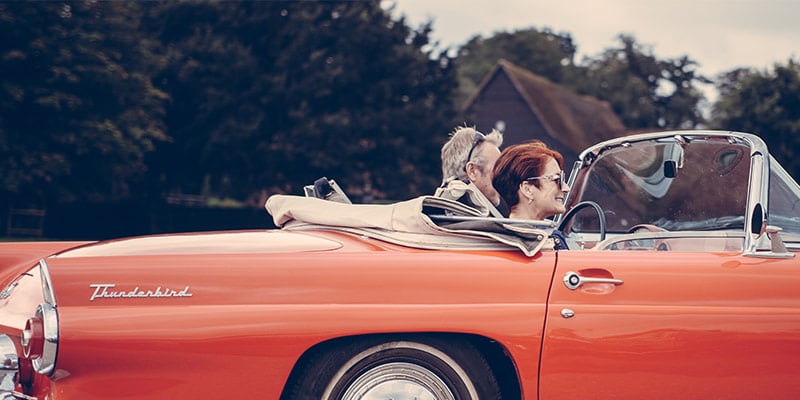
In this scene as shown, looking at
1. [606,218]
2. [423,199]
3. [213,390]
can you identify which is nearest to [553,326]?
[423,199]

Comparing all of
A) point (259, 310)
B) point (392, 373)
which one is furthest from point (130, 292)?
point (392, 373)

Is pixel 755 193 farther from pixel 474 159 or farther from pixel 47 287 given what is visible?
pixel 47 287

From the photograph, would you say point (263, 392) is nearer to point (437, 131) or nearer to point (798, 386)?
point (798, 386)

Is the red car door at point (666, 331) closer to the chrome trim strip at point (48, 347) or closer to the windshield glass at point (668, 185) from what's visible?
the windshield glass at point (668, 185)

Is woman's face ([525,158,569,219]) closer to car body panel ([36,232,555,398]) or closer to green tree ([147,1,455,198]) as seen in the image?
car body panel ([36,232,555,398])

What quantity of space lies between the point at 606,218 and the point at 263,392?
236 cm

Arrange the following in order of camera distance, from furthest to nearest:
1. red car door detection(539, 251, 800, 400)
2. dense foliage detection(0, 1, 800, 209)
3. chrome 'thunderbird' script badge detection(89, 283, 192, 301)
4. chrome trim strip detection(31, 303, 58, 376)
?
dense foliage detection(0, 1, 800, 209), red car door detection(539, 251, 800, 400), chrome 'thunderbird' script badge detection(89, 283, 192, 301), chrome trim strip detection(31, 303, 58, 376)

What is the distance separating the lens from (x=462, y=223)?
3.35 metres

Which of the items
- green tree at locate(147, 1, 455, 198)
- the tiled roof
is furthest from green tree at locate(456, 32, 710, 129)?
green tree at locate(147, 1, 455, 198)

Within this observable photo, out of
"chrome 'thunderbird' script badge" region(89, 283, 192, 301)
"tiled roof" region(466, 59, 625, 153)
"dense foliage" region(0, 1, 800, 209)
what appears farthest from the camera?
"tiled roof" region(466, 59, 625, 153)

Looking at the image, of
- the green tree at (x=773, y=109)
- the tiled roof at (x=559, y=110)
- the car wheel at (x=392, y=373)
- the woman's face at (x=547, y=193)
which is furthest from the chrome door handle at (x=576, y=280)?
the tiled roof at (x=559, y=110)

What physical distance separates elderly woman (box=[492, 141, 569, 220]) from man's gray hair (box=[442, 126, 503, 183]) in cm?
104

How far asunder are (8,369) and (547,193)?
7.47 feet

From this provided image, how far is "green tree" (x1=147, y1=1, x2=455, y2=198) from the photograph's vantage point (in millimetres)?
29422
